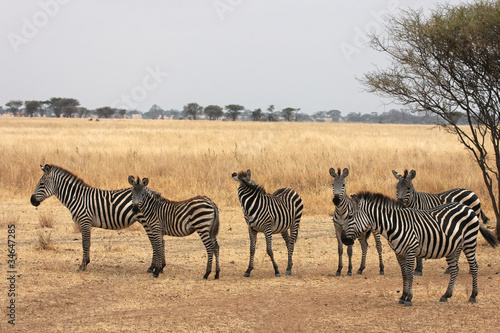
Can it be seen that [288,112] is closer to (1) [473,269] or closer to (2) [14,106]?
(2) [14,106]

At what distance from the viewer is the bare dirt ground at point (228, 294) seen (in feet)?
19.2

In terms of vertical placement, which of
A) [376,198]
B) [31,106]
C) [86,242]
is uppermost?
[31,106]

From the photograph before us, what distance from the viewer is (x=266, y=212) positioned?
7941mm

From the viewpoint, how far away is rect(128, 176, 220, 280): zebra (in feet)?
25.4

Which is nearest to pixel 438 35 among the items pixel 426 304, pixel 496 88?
pixel 496 88

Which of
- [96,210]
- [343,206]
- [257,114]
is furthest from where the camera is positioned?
[257,114]

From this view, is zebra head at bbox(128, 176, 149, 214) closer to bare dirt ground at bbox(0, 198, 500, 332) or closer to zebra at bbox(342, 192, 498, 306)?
bare dirt ground at bbox(0, 198, 500, 332)

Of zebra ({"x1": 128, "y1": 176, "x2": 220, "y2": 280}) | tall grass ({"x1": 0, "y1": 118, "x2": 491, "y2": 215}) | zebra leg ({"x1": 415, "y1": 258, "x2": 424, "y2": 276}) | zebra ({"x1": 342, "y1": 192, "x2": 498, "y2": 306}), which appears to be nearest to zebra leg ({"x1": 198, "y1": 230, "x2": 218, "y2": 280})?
zebra ({"x1": 128, "y1": 176, "x2": 220, "y2": 280})

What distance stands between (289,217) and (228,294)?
1.77 m

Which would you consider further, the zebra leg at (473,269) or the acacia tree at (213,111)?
the acacia tree at (213,111)

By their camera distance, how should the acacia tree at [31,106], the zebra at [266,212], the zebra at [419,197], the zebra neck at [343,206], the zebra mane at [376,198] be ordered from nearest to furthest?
the zebra mane at [376,198]
the zebra neck at [343,206]
the zebra at [266,212]
the zebra at [419,197]
the acacia tree at [31,106]

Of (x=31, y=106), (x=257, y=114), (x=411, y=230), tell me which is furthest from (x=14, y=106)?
(x=411, y=230)

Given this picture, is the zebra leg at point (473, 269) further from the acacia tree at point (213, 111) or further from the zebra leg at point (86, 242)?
the acacia tree at point (213, 111)

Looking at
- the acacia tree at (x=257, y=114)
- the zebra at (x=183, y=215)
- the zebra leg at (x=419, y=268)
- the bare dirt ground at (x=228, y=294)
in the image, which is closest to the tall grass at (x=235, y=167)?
the bare dirt ground at (x=228, y=294)
